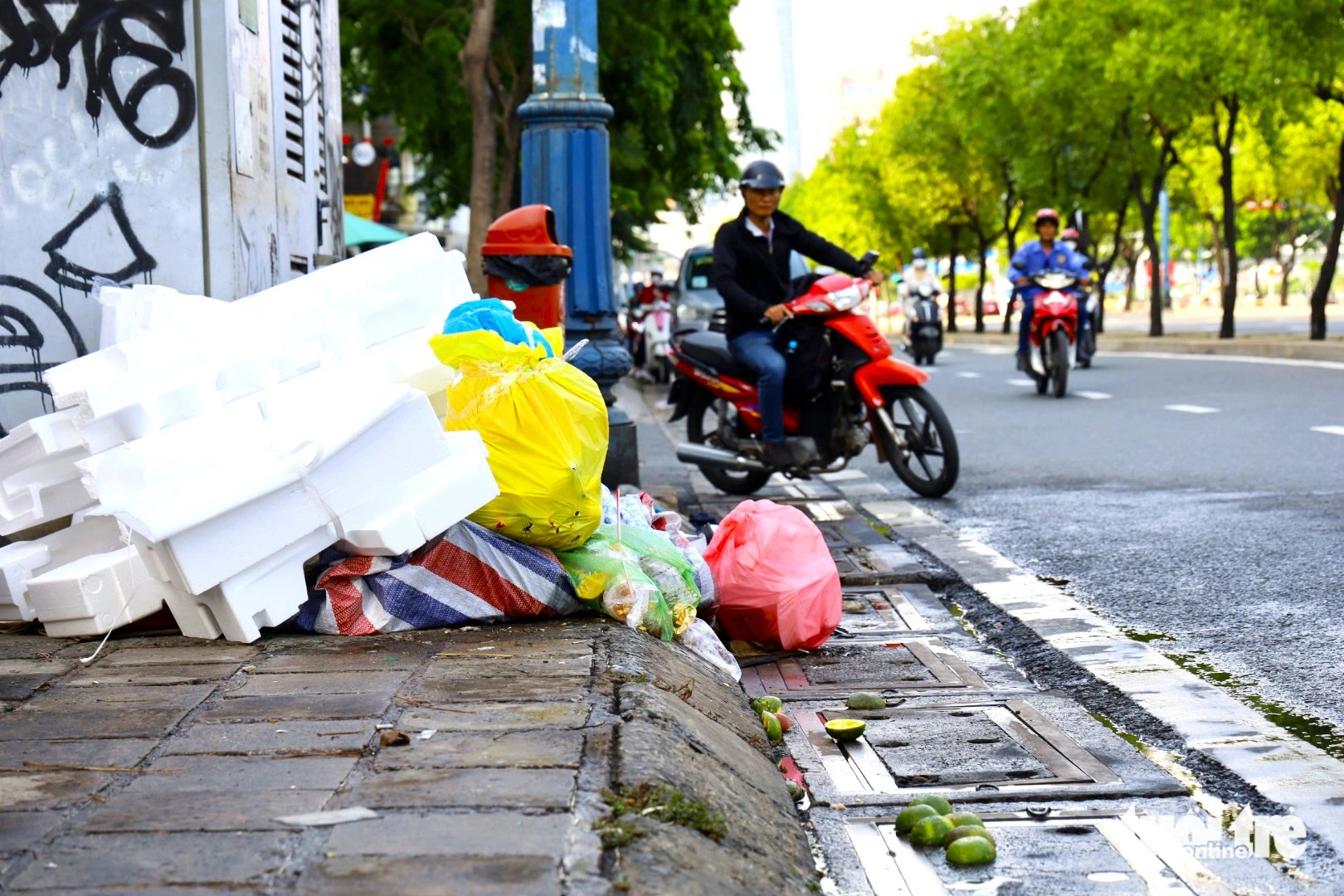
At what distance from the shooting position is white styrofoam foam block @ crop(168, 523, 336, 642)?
411cm

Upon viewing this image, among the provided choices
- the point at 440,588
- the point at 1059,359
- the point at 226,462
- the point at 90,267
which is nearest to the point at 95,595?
the point at 226,462

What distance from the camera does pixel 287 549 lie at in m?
4.17

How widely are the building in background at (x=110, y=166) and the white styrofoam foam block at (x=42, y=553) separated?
800mm

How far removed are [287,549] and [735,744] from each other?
131 centimetres

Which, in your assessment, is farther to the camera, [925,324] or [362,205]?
[362,205]

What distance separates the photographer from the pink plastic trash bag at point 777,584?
509cm

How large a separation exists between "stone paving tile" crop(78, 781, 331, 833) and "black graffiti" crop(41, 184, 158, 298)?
295 cm

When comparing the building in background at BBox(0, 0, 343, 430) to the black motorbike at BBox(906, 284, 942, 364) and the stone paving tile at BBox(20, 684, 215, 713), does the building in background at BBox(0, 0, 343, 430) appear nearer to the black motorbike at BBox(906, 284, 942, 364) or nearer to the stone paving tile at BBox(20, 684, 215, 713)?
the stone paving tile at BBox(20, 684, 215, 713)

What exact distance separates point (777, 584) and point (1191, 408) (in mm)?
9195

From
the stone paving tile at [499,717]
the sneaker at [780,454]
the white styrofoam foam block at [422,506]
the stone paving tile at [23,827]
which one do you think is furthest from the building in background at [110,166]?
the sneaker at [780,454]

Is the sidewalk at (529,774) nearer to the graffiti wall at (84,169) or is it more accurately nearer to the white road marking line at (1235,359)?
the graffiti wall at (84,169)

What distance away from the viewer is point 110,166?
213 inches

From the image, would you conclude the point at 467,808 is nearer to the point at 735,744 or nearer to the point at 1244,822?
the point at 735,744

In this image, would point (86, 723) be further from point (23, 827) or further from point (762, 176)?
point (762, 176)
